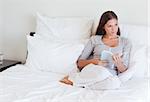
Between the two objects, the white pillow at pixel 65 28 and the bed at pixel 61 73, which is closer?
the bed at pixel 61 73

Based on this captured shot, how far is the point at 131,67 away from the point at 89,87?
425 mm

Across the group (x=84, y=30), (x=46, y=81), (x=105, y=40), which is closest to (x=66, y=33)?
(x=84, y=30)

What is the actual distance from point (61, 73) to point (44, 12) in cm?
82

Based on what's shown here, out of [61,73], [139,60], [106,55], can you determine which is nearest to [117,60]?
[106,55]

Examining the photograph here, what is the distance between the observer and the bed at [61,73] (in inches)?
69.5

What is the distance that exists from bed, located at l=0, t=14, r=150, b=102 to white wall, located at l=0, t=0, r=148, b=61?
143 millimetres

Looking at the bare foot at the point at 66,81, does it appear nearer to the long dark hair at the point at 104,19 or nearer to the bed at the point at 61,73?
the bed at the point at 61,73

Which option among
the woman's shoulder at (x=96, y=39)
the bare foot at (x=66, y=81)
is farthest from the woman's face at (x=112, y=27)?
the bare foot at (x=66, y=81)

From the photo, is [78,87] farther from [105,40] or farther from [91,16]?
[91,16]

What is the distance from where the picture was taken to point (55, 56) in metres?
2.37

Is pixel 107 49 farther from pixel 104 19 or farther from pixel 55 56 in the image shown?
pixel 55 56

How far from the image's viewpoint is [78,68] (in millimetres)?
2275

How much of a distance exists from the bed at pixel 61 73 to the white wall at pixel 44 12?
143mm

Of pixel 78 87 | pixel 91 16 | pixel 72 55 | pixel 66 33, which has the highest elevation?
pixel 91 16
